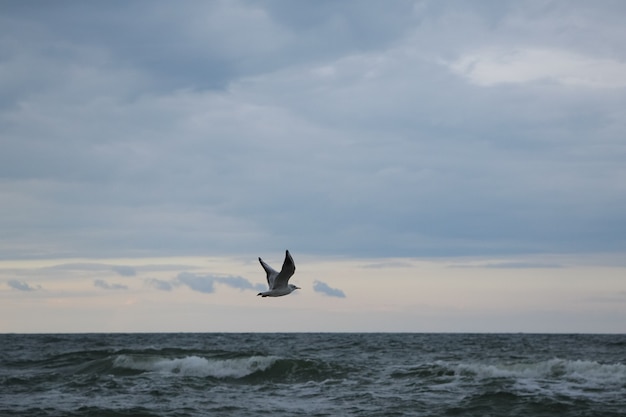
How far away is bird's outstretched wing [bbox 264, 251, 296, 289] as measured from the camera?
14215 mm

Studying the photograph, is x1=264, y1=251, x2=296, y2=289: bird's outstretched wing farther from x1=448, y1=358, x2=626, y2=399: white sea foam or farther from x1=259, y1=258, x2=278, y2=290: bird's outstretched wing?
x1=448, y1=358, x2=626, y2=399: white sea foam

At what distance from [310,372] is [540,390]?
887 centimetres

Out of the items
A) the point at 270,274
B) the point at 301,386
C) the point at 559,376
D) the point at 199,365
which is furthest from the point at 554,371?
the point at 270,274

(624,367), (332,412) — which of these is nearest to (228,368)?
(332,412)

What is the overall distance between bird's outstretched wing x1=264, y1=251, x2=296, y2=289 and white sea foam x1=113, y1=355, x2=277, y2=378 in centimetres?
1419

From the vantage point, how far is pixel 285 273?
15102mm

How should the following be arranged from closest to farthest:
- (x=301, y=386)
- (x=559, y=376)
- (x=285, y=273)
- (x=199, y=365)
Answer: (x=285, y=273) → (x=301, y=386) → (x=559, y=376) → (x=199, y=365)

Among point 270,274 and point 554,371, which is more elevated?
point 270,274

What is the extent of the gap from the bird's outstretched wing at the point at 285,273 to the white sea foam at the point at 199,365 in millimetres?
14187

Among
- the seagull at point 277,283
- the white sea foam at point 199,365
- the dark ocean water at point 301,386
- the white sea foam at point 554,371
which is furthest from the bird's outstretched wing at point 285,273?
the white sea foam at point 199,365

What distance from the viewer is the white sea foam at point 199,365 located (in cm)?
3017

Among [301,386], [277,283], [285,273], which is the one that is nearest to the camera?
[285,273]

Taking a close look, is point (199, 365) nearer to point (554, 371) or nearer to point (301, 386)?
point (301, 386)

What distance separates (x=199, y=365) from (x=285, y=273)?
59.5ft
